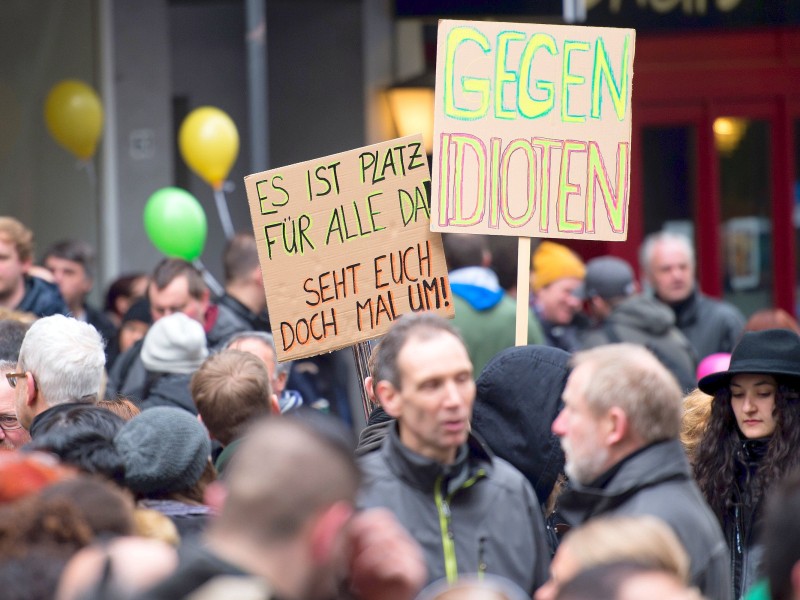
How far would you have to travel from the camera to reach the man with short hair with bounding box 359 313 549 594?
354 cm

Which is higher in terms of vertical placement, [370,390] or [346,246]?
[346,246]

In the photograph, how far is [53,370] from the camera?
4.66m

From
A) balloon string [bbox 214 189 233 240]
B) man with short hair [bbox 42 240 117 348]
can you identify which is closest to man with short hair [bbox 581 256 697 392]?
balloon string [bbox 214 189 233 240]

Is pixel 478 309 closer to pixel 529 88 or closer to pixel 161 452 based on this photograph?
pixel 529 88

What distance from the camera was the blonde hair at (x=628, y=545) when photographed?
109 inches

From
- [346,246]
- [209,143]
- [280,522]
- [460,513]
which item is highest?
[209,143]

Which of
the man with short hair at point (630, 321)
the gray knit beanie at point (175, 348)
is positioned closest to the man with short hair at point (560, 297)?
the man with short hair at point (630, 321)

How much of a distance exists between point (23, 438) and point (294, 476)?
2605mm

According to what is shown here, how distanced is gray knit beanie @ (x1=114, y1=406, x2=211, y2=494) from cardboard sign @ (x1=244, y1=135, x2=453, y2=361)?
93 centimetres

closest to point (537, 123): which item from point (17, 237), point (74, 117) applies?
point (17, 237)

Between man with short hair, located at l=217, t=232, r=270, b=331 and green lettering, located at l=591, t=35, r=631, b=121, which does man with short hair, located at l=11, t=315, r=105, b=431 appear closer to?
green lettering, located at l=591, t=35, r=631, b=121

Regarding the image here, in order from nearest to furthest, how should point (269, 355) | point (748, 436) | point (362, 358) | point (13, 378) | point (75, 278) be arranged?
point (748, 436) → point (13, 378) → point (362, 358) → point (269, 355) → point (75, 278)

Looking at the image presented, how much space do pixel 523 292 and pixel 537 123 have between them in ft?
2.12

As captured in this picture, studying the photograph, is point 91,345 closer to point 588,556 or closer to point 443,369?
point 443,369
